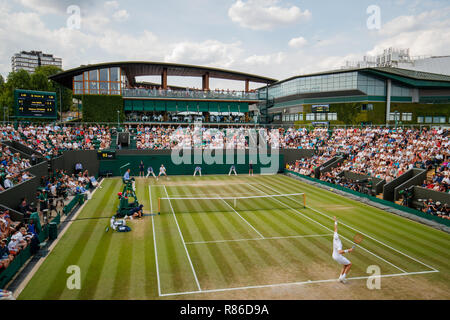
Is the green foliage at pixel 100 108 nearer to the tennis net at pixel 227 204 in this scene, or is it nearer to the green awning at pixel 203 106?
the green awning at pixel 203 106

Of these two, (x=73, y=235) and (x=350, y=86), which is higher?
(x=350, y=86)

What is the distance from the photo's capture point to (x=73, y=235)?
52.5ft

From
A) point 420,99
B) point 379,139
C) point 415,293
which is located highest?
point 420,99

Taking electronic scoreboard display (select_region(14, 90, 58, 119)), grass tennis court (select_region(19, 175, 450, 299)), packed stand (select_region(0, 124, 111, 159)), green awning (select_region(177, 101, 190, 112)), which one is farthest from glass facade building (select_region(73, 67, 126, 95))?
grass tennis court (select_region(19, 175, 450, 299))

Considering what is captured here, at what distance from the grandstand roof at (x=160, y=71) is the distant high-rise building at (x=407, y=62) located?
3404 cm

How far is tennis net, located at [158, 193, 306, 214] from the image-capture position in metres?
21.6

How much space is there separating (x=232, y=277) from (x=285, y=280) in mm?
1980

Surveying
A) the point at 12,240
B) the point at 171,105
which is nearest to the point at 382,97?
the point at 171,105

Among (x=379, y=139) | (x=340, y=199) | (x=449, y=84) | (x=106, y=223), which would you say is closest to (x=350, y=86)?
(x=449, y=84)

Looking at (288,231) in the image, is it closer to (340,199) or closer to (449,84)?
(340,199)

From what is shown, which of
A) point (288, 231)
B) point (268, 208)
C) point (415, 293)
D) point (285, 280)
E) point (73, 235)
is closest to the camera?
point (415, 293)

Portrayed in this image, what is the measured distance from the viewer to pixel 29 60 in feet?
574

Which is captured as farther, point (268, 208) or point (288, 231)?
point (268, 208)

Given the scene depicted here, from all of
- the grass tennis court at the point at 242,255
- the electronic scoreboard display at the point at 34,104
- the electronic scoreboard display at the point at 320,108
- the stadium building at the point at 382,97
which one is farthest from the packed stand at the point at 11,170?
the stadium building at the point at 382,97
